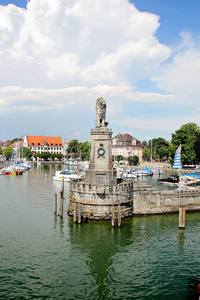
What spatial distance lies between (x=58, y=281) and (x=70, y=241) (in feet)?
26.3

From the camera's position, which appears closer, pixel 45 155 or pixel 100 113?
pixel 100 113

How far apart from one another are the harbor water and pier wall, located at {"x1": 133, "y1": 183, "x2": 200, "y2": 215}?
62.9 inches

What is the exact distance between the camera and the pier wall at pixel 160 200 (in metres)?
37.4

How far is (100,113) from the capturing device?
3684 centimetres

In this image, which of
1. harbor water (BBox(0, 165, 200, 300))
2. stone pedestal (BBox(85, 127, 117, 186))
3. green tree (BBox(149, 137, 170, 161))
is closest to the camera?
harbor water (BBox(0, 165, 200, 300))

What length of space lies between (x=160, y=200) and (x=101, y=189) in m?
10.5

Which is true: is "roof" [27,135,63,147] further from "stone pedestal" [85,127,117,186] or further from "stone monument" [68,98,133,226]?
"stone pedestal" [85,127,117,186]

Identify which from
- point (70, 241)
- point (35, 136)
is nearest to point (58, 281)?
point (70, 241)

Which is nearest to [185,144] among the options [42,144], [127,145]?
[127,145]

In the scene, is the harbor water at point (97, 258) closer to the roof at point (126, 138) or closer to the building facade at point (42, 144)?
the roof at point (126, 138)

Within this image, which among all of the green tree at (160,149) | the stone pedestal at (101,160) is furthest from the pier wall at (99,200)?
the green tree at (160,149)

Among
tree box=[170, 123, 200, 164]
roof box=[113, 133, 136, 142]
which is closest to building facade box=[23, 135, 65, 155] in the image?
roof box=[113, 133, 136, 142]

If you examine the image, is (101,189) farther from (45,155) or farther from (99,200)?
(45,155)

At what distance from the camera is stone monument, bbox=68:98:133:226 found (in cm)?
3291
